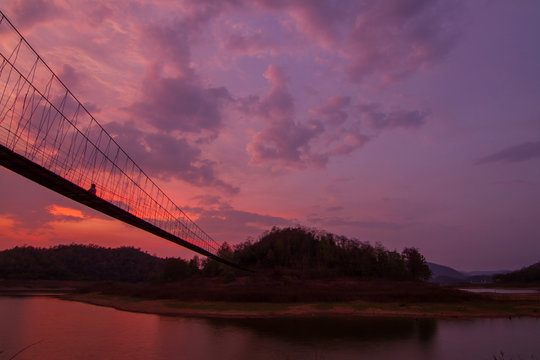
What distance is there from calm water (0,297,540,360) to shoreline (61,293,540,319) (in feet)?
8.98

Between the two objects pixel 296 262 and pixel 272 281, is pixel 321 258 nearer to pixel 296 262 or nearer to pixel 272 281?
pixel 296 262

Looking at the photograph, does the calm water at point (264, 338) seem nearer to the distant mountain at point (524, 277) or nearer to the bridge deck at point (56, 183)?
the bridge deck at point (56, 183)

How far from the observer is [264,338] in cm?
2489

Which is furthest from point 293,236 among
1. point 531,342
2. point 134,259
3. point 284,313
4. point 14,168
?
point 134,259

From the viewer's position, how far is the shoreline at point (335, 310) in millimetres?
36094

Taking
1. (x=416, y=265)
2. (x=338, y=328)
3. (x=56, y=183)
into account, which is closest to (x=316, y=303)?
(x=338, y=328)

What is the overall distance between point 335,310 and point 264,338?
1491cm

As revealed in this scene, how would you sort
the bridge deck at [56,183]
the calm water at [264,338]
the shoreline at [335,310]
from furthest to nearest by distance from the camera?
the shoreline at [335,310] → the calm water at [264,338] → the bridge deck at [56,183]

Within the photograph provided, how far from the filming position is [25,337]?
25688 millimetres

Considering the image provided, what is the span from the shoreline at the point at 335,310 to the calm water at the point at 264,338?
274 cm

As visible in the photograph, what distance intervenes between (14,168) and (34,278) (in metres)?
114

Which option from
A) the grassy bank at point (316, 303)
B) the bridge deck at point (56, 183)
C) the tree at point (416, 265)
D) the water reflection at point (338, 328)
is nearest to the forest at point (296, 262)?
the tree at point (416, 265)

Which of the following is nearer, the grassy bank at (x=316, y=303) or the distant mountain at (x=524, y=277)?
the grassy bank at (x=316, y=303)

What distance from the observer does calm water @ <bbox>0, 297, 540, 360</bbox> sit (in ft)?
68.1
